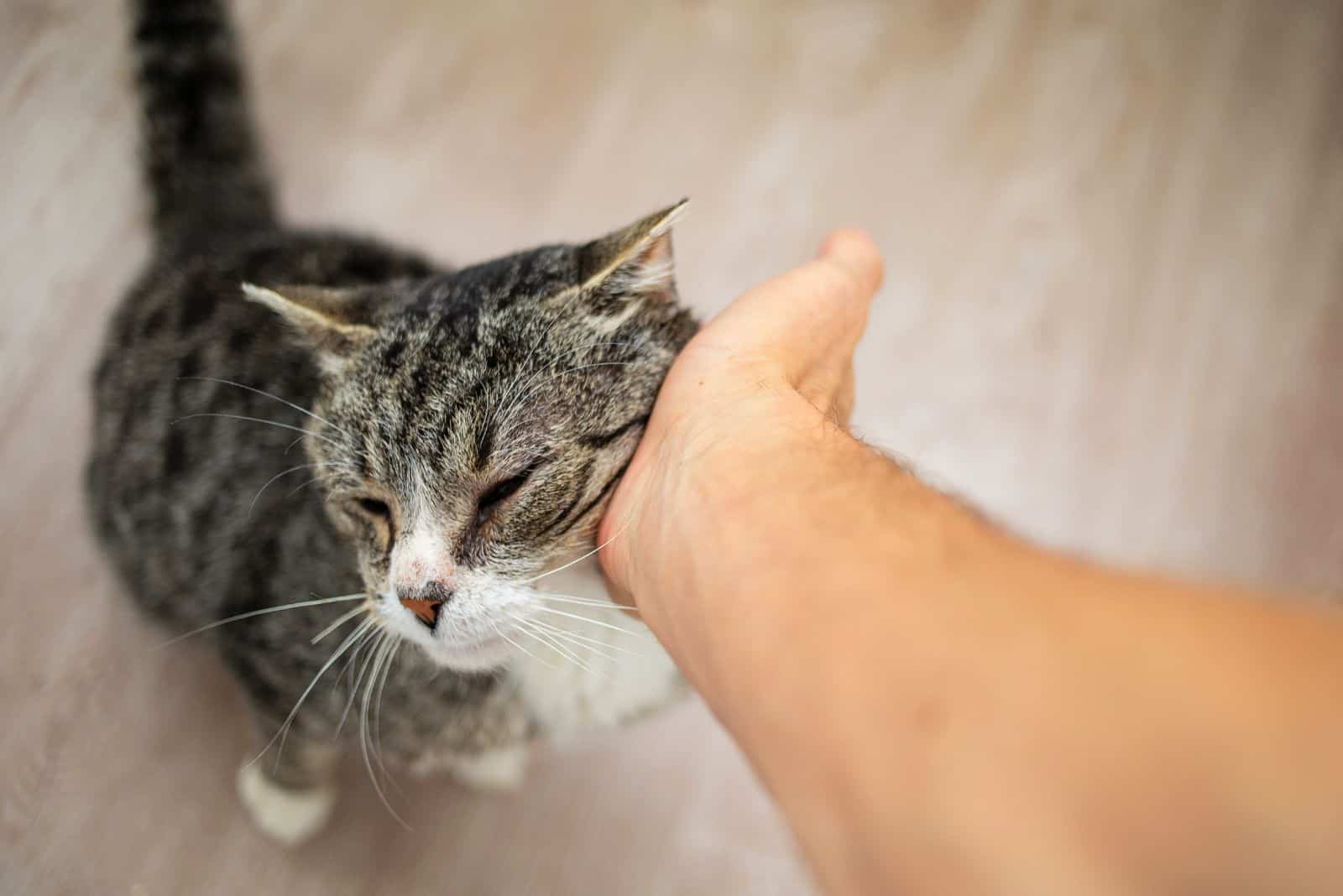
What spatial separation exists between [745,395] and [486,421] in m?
0.26

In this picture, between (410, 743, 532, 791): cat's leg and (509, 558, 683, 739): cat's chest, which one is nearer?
(509, 558, 683, 739): cat's chest

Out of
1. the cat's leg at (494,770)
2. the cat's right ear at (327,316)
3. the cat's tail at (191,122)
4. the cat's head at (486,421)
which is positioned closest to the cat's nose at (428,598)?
the cat's head at (486,421)

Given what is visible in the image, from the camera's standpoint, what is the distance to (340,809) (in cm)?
135

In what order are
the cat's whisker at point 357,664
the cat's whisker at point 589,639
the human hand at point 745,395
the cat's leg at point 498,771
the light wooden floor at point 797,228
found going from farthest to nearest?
the light wooden floor at point 797,228, the cat's leg at point 498,771, the cat's whisker at point 357,664, the cat's whisker at point 589,639, the human hand at point 745,395

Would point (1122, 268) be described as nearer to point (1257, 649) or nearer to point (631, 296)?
point (631, 296)

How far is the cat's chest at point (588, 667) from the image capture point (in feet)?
3.12

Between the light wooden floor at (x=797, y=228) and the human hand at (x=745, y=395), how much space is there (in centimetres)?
59

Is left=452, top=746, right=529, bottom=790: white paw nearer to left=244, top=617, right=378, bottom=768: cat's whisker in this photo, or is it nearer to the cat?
the cat

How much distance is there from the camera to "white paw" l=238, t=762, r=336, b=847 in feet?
4.17

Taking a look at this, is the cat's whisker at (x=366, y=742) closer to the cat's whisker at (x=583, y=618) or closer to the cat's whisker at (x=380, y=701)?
the cat's whisker at (x=380, y=701)

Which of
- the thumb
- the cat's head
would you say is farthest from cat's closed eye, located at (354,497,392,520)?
the thumb

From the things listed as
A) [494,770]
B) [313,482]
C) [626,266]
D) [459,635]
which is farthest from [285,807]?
[626,266]

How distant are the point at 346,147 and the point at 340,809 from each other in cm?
130

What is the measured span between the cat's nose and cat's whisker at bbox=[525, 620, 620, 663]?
0.29ft
